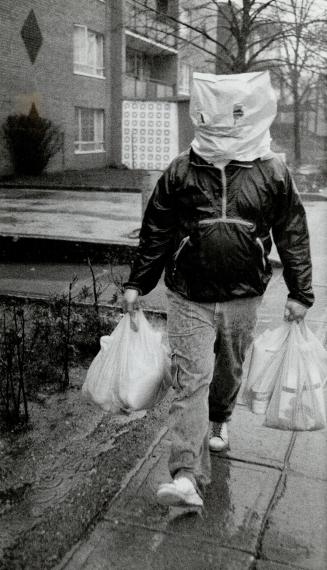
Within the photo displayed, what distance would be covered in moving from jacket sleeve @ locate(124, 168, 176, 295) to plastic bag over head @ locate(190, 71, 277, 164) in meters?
0.24

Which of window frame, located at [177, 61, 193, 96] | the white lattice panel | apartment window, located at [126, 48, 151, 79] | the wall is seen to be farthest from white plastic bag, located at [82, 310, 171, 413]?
window frame, located at [177, 61, 193, 96]

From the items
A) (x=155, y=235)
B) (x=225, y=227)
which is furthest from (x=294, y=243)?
(x=155, y=235)

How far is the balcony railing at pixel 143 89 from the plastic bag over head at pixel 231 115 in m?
26.4

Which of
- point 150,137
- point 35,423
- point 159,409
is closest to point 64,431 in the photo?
point 35,423

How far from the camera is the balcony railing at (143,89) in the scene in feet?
94.1

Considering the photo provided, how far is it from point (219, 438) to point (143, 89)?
29.1 meters

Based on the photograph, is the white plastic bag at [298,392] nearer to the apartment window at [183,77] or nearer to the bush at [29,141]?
the bush at [29,141]

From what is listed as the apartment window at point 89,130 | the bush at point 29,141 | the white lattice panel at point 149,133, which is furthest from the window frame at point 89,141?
the bush at point 29,141

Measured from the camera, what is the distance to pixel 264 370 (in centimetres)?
293

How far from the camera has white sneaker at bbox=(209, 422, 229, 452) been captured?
3.27 meters

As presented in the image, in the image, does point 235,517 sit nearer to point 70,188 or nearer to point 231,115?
point 231,115

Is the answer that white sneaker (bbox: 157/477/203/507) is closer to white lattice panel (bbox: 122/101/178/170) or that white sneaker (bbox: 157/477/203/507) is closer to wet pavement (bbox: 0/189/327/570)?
wet pavement (bbox: 0/189/327/570)

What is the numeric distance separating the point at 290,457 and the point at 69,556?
1.31m

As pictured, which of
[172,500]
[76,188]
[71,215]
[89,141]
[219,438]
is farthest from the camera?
[89,141]
